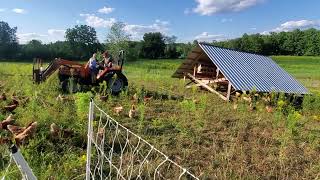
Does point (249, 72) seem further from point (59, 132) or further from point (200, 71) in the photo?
point (59, 132)

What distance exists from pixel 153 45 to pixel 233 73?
43.4 meters

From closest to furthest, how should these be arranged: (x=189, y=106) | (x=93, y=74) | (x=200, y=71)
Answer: (x=189, y=106) → (x=93, y=74) → (x=200, y=71)

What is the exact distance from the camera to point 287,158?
5.50m

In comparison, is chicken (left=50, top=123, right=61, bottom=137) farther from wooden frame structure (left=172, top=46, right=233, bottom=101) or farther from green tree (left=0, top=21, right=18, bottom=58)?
green tree (left=0, top=21, right=18, bottom=58)

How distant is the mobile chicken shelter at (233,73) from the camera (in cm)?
1045

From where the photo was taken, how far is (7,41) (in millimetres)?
46812

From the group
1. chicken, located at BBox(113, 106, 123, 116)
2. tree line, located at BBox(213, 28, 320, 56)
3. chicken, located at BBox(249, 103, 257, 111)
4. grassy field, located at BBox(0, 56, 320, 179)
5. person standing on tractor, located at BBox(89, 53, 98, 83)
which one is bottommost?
grassy field, located at BBox(0, 56, 320, 179)

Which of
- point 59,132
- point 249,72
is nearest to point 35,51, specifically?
point 249,72

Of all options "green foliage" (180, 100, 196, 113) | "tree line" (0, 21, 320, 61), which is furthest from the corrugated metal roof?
"tree line" (0, 21, 320, 61)

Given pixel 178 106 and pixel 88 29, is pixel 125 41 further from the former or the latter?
pixel 178 106

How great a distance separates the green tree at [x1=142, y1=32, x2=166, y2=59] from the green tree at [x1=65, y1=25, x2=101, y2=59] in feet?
20.2

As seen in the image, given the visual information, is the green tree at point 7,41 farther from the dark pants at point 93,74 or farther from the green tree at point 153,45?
the dark pants at point 93,74

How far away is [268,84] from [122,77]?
3.87 m

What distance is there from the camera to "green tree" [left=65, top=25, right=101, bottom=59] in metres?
46.5
